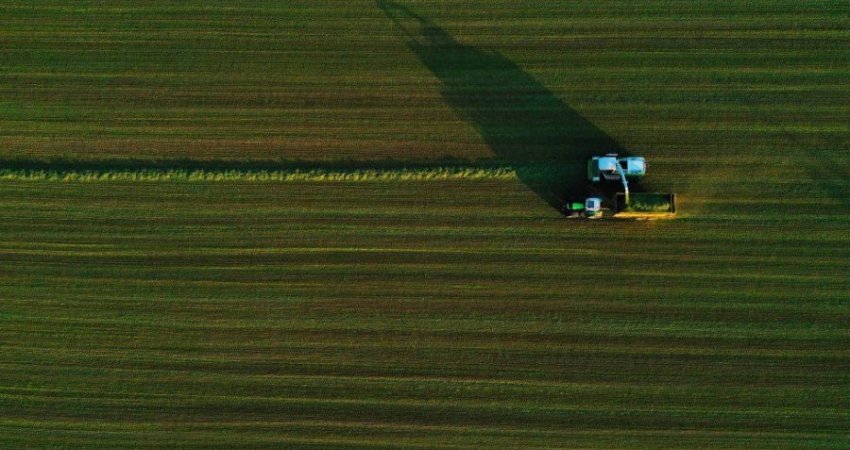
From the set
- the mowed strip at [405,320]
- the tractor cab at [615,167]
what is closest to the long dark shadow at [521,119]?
the tractor cab at [615,167]

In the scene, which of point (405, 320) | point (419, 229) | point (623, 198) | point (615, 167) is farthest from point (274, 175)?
point (623, 198)

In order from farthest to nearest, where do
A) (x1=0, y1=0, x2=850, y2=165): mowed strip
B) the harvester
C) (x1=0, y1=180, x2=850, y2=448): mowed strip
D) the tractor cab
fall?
(x1=0, y1=0, x2=850, y2=165): mowed strip, (x1=0, y1=180, x2=850, y2=448): mowed strip, the tractor cab, the harvester

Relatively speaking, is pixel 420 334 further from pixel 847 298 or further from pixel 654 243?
pixel 847 298

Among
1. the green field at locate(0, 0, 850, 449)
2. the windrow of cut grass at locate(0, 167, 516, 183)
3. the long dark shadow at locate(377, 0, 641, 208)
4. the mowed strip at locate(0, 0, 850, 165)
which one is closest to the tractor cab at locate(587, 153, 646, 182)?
the long dark shadow at locate(377, 0, 641, 208)

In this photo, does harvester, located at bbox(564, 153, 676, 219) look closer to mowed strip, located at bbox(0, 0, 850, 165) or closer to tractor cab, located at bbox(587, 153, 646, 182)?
tractor cab, located at bbox(587, 153, 646, 182)

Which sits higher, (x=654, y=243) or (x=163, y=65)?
(x=163, y=65)

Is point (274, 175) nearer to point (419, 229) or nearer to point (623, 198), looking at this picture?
point (419, 229)

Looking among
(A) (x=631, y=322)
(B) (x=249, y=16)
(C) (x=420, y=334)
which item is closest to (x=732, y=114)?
(A) (x=631, y=322)
